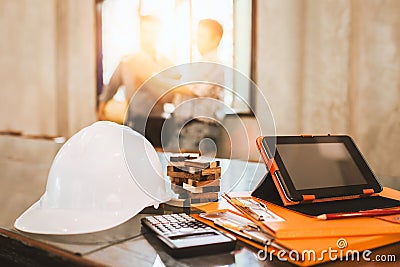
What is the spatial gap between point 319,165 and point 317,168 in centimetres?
1

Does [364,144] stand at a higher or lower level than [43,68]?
lower

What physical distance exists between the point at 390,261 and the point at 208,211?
0.34 m

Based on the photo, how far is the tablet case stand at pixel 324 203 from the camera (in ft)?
2.66

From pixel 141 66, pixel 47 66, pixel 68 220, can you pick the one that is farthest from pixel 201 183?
pixel 47 66

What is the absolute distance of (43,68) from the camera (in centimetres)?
542

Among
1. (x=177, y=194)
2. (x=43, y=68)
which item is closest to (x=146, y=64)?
(x=43, y=68)

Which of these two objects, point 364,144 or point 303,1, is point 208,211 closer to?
point 364,144

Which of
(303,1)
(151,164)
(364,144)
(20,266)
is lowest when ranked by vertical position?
(364,144)

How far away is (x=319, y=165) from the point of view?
927mm

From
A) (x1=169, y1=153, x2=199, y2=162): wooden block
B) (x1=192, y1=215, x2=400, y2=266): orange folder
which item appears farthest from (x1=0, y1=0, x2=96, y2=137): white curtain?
(x1=192, y1=215, x2=400, y2=266): orange folder

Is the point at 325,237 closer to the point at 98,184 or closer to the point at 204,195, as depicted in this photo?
the point at 204,195

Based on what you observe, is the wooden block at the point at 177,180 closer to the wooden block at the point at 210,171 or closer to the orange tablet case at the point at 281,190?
the wooden block at the point at 210,171

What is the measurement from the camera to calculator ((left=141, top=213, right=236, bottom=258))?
630 mm

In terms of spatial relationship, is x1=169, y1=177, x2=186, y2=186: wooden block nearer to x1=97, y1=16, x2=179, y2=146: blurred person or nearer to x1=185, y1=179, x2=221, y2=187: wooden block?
x1=185, y1=179, x2=221, y2=187: wooden block
